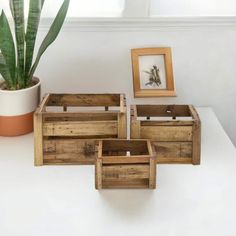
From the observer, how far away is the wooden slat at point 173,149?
1.20m

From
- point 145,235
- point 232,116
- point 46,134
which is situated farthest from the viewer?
point 232,116

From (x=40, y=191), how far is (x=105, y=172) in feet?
0.58

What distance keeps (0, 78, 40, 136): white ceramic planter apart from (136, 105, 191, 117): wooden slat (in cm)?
35

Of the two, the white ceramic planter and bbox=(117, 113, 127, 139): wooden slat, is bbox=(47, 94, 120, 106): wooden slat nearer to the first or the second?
→ the white ceramic planter

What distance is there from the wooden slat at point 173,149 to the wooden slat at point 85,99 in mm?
237

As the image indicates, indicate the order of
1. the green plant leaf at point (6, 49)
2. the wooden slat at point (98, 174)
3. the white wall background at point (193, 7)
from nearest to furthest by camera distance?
the wooden slat at point (98, 174) < the green plant leaf at point (6, 49) < the white wall background at point (193, 7)

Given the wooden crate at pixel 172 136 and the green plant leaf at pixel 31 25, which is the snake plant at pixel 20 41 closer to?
the green plant leaf at pixel 31 25

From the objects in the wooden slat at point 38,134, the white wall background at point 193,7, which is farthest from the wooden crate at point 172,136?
the white wall background at point 193,7

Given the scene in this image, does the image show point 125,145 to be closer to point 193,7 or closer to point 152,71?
point 152,71

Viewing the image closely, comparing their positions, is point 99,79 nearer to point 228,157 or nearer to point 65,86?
point 65,86

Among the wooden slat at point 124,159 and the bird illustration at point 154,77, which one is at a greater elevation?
the bird illustration at point 154,77

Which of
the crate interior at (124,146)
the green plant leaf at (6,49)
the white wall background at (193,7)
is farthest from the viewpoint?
the white wall background at (193,7)

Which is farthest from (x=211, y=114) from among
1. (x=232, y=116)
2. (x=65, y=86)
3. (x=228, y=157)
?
(x=65, y=86)

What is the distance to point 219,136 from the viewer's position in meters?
1.41
